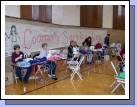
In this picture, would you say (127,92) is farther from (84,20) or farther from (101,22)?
(101,22)

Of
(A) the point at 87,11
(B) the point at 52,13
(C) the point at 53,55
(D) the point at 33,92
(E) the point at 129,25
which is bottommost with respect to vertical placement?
(D) the point at 33,92

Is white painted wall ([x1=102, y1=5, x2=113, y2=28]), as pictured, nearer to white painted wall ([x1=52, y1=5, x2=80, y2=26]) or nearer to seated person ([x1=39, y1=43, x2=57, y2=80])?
white painted wall ([x1=52, y1=5, x2=80, y2=26])

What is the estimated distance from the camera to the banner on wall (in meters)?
5.18

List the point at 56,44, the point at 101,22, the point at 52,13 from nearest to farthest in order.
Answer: the point at 52,13
the point at 56,44
the point at 101,22

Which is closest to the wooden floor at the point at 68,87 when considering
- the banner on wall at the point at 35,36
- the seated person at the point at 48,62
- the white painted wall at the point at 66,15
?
the seated person at the point at 48,62

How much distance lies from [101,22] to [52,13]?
5.30 metres

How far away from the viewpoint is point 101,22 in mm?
11477

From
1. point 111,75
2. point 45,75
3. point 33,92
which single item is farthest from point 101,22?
point 33,92

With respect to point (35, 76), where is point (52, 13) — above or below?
above

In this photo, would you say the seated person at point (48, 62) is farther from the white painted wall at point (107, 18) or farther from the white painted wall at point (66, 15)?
the white painted wall at point (107, 18)

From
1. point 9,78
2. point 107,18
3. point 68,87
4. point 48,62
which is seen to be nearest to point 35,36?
point 48,62

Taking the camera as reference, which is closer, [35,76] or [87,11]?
[35,76]

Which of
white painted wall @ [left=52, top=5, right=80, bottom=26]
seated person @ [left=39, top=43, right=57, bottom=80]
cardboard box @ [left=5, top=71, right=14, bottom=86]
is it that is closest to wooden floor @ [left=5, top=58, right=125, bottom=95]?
cardboard box @ [left=5, top=71, right=14, bottom=86]

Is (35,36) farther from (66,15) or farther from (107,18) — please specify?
(107,18)
